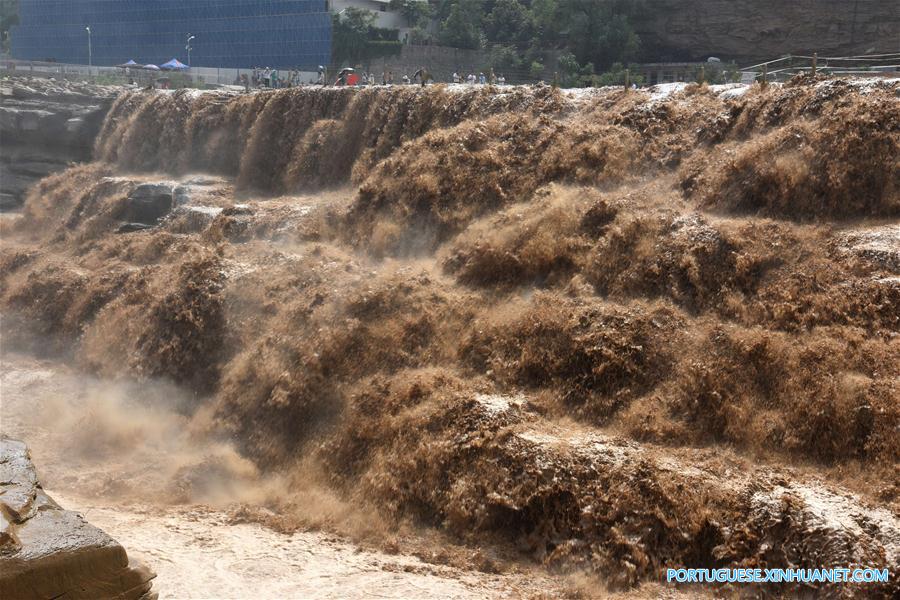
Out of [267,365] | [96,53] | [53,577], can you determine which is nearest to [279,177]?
[267,365]

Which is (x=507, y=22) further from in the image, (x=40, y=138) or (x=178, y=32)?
(x=178, y=32)

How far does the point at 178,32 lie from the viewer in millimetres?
63844

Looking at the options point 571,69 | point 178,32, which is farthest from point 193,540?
point 178,32

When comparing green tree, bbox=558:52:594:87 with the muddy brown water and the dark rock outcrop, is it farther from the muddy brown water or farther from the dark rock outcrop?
the muddy brown water

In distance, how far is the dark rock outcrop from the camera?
101ft

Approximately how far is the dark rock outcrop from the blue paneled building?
923 inches

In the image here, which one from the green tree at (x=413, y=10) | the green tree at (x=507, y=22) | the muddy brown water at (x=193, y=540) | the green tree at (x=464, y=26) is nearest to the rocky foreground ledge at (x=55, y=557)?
the muddy brown water at (x=193, y=540)

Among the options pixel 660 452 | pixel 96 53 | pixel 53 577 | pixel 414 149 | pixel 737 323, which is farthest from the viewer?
pixel 96 53

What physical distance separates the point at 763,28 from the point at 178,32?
4227 cm

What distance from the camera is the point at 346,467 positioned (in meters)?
12.4

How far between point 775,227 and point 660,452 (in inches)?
173

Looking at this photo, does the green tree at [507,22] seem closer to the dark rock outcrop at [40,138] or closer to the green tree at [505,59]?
the green tree at [505,59]

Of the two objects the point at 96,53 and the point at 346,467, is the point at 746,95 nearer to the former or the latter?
the point at 346,467

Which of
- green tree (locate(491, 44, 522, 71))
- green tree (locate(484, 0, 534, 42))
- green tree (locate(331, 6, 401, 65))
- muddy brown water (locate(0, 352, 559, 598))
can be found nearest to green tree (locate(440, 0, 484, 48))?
green tree (locate(484, 0, 534, 42))
